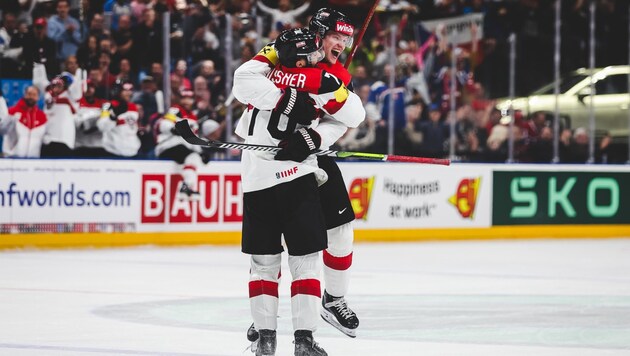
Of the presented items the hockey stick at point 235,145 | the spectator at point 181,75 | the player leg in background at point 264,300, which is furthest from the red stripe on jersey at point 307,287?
the spectator at point 181,75

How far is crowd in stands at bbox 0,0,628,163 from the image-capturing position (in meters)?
11.1

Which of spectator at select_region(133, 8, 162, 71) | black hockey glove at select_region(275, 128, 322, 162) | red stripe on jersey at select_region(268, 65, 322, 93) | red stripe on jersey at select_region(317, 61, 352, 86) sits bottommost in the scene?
black hockey glove at select_region(275, 128, 322, 162)

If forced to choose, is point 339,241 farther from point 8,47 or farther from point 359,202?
point 359,202

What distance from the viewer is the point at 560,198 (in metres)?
14.0

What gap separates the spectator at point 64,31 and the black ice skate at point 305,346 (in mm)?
6802

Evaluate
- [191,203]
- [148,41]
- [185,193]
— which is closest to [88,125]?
[148,41]

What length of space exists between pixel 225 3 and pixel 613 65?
4.82m

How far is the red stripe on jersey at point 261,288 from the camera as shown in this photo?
5.01 meters

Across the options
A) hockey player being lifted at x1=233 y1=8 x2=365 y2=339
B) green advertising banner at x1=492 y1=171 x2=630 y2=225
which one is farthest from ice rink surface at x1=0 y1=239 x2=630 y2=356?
green advertising banner at x1=492 y1=171 x2=630 y2=225

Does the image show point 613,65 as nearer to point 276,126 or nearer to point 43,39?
point 43,39

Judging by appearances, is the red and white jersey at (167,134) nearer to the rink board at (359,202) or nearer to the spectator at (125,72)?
the rink board at (359,202)

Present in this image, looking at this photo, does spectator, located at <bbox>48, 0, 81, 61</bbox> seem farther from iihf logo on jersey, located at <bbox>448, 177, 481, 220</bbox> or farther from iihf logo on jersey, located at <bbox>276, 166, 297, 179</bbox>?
iihf logo on jersey, located at <bbox>276, 166, 297, 179</bbox>

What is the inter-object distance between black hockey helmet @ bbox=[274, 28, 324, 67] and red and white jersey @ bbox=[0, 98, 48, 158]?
6.39m

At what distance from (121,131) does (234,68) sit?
1415mm
